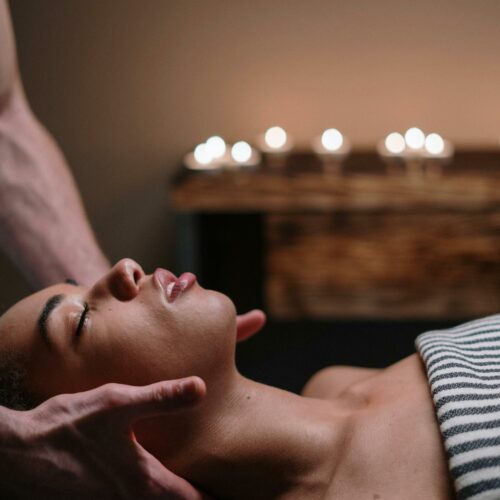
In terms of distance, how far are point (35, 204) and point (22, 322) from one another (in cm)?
57

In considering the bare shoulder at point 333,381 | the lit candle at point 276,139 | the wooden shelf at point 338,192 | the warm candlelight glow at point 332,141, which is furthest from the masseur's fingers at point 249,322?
the lit candle at point 276,139

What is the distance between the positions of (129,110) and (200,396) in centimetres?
267

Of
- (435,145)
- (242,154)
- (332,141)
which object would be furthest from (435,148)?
(242,154)

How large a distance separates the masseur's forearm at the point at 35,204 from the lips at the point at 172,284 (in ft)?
1.42

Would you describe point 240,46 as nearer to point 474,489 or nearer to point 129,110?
point 129,110

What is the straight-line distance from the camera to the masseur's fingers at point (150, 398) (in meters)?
0.89

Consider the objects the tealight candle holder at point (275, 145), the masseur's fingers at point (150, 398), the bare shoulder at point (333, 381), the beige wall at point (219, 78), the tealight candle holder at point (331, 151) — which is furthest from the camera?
the beige wall at point (219, 78)

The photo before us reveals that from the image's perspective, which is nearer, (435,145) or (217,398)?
(217,398)

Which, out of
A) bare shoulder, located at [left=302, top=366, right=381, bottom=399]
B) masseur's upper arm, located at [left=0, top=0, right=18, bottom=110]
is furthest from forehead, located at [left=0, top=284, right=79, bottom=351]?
masseur's upper arm, located at [left=0, top=0, right=18, bottom=110]

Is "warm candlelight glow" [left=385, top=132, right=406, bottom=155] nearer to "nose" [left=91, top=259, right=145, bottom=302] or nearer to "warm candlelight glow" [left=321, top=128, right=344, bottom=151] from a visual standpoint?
"warm candlelight glow" [left=321, top=128, right=344, bottom=151]

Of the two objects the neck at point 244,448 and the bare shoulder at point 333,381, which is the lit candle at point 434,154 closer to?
the bare shoulder at point 333,381

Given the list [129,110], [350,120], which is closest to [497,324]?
[350,120]

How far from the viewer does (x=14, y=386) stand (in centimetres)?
110

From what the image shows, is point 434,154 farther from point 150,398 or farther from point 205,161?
point 150,398
